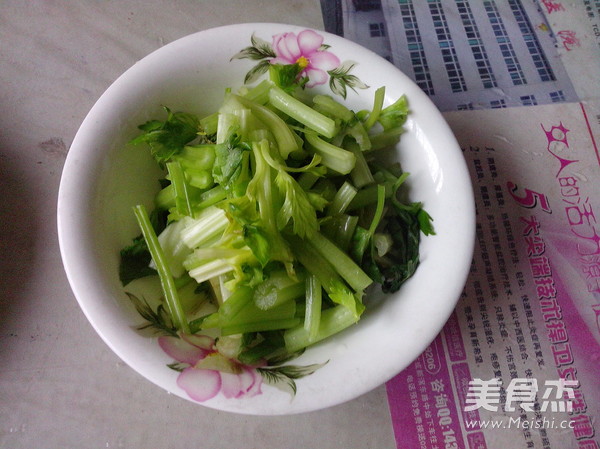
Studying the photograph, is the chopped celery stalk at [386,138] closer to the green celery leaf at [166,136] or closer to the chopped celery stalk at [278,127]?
the chopped celery stalk at [278,127]

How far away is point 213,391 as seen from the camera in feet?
2.07

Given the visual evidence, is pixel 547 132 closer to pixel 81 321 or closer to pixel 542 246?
pixel 542 246

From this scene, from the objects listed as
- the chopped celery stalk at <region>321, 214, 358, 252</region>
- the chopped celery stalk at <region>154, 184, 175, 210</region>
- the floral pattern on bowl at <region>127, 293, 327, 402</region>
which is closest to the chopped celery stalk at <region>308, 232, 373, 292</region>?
the chopped celery stalk at <region>321, 214, 358, 252</region>

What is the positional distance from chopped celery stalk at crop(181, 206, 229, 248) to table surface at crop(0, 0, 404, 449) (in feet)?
1.04

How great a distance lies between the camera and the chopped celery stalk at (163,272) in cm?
71

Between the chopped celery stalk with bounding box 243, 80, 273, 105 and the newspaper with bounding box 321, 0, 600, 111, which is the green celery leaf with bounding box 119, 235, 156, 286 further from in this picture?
the newspaper with bounding box 321, 0, 600, 111

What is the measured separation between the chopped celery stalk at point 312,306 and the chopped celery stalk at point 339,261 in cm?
4

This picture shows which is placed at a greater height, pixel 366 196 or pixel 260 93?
pixel 260 93

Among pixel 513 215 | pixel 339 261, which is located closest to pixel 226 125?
pixel 339 261

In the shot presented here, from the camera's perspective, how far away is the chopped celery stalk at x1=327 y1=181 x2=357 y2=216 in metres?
0.74

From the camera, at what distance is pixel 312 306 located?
698mm

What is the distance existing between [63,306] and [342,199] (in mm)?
587

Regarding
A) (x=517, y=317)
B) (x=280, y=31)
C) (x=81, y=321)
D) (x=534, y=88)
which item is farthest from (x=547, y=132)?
(x=81, y=321)

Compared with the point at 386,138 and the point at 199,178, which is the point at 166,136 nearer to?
the point at 199,178
